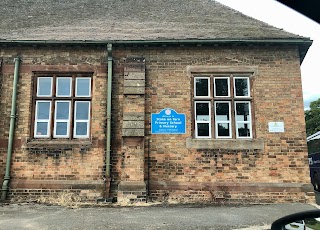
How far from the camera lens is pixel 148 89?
9844 mm

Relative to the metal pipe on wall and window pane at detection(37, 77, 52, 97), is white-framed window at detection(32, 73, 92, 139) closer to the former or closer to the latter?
window pane at detection(37, 77, 52, 97)

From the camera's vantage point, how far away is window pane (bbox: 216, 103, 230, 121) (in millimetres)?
9820

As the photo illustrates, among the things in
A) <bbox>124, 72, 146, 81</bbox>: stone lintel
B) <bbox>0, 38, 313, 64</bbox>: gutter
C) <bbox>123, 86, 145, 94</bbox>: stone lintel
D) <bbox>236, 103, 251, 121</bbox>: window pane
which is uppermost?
<bbox>0, 38, 313, 64</bbox>: gutter

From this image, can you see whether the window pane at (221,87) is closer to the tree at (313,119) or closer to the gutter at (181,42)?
the gutter at (181,42)

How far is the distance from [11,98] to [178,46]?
5390 millimetres

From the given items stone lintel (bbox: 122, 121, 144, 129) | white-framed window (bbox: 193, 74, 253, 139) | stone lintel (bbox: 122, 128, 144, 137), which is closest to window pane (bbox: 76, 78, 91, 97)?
stone lintel (bbox: 122, 121, 144, 129)

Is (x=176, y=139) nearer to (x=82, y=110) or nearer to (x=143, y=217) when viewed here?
(x=82, y=110)

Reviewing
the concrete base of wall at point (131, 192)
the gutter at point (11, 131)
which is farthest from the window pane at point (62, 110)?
the concrete base of wall at point (131, 192)

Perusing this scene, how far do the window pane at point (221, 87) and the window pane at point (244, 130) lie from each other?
107 cm

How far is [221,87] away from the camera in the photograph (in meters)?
10.0

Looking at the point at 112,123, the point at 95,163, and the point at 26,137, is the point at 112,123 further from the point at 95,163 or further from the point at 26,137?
the point at 26,137

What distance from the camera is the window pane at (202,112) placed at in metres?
9.85

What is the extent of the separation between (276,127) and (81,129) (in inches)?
232

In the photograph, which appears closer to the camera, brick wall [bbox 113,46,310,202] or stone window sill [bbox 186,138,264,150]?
brick wall [bbox 113,46,310,202]
